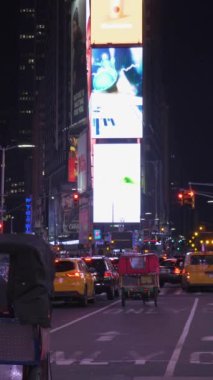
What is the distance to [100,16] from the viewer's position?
11850 centimetres

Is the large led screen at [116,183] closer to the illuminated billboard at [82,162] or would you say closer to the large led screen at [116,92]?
the large led screen at [116,92]

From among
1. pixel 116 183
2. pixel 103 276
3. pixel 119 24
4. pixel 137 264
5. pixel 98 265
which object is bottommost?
pixel 103 276

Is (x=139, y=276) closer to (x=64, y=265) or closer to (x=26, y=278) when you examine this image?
(x=64, y=265)

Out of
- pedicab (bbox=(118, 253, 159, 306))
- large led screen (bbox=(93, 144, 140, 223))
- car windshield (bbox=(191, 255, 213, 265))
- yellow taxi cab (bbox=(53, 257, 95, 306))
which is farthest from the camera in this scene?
large led screen (bbox=(93, 144, 140, 223))

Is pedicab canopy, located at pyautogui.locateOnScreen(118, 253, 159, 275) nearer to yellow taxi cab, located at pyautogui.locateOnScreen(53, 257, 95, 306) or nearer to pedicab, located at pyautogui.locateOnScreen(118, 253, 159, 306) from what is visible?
pedicab, located at pyautogui.locateOnScreen(118, 253, 159, 306)

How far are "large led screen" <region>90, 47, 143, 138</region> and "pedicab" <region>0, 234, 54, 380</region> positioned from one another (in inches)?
Answer: 4074

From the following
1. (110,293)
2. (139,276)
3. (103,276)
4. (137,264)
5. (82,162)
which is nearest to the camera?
(139,276)

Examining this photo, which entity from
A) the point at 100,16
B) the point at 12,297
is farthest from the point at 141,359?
the point at 100,16

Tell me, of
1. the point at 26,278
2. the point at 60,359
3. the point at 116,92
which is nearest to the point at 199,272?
the point at 60,359

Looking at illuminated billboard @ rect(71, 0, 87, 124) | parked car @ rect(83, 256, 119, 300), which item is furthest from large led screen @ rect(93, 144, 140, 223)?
parked car @ rect(83, 256, 119, 300)

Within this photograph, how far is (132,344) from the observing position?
14.1 meters

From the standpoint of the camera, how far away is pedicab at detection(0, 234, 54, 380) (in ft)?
20.2

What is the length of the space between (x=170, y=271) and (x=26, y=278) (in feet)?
121

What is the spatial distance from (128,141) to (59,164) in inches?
2378
